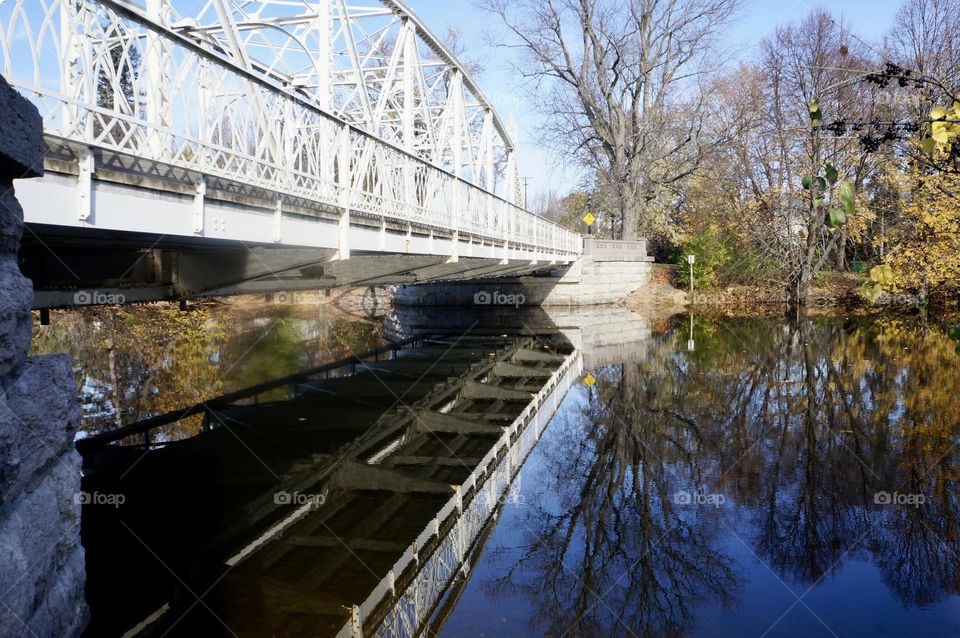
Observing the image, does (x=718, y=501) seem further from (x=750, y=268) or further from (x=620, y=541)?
(x=750, y=268)

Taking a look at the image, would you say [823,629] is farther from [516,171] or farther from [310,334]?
[516,171]

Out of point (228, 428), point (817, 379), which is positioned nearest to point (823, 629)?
point (228, 428)

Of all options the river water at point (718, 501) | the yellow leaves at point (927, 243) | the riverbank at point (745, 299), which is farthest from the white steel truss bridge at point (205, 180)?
the riverbank at point (745, 299)

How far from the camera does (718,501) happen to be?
22.4ft

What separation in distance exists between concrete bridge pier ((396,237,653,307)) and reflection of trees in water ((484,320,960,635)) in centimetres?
1802

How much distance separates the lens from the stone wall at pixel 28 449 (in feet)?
8.51

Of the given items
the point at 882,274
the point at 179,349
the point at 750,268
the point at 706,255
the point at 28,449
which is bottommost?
the point at 179,349

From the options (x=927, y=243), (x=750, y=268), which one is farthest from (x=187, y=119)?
(x=750, y=268)

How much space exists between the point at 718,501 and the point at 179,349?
15741 mm

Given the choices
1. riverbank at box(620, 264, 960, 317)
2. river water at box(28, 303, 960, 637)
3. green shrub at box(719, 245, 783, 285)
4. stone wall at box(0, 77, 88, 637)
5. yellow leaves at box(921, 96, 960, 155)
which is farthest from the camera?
green shrub at box(719, 245, 783, 285)

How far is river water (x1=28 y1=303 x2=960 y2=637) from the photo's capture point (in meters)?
4.81

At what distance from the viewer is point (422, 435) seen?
9.67m

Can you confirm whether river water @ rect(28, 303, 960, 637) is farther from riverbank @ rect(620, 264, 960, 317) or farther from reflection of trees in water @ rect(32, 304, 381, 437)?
riverbank @ rect(620, 264, 960, 317)

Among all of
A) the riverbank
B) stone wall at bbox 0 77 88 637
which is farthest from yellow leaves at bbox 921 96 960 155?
the riverbank
